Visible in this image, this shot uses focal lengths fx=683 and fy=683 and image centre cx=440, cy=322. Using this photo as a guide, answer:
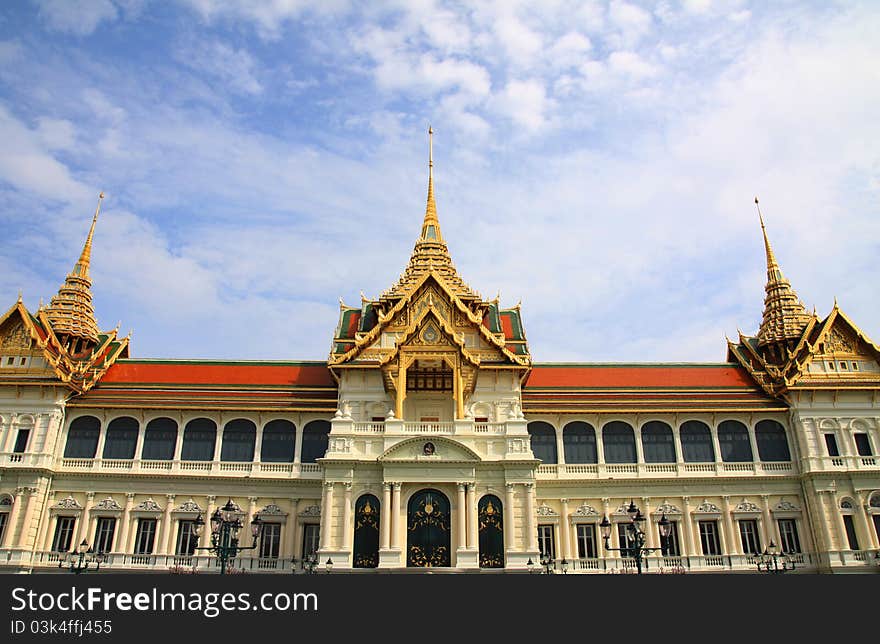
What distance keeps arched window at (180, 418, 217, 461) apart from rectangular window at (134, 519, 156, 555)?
3376mm

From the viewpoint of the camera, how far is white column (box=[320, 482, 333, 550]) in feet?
91.8

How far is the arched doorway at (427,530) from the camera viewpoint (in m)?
27.7

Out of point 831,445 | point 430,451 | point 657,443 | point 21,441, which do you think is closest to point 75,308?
point 21,441

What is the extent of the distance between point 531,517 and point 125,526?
19.5 meters

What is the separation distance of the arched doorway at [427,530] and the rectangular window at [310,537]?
21.3 feet

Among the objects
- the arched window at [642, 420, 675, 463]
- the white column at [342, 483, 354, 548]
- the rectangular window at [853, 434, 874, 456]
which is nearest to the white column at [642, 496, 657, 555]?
the arched window at [642, 420, 675, 463]

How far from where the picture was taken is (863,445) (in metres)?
35.2

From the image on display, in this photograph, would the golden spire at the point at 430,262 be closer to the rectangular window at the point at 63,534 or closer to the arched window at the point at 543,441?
the arched window at the point at 543,441

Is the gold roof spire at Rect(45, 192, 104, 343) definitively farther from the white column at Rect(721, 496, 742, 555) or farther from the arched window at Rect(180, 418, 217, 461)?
the white column at Rect(721, 496, 742, 555)

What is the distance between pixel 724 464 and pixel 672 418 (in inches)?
131

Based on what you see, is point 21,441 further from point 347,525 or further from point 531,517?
point 531,517

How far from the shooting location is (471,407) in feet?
112
